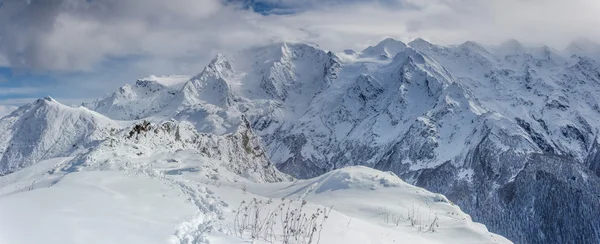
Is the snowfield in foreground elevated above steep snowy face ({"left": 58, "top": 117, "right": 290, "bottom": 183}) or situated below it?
above

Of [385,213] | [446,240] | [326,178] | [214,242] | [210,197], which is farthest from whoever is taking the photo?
[326,178]

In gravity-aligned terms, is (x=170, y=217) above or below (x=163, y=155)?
above

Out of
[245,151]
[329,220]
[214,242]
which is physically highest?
[214,242]

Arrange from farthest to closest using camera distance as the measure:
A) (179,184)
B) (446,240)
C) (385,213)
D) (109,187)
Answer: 1. (385,213)
2. (446,240)
3. (179,184)
4. (109,187)

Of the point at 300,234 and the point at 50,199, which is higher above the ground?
the point at 50,199

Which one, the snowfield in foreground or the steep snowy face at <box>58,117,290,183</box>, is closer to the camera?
the snowfield in foreground

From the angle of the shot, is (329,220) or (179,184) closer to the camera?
(329,220)

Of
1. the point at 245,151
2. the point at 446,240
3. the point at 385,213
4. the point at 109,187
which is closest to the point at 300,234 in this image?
the point at 109,187

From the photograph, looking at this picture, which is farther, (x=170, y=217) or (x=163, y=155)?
(x=163, y=155)

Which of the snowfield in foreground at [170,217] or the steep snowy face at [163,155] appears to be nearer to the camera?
the snowfield in foreground at [170,217]

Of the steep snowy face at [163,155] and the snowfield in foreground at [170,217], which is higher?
the snowfield in foreground at [170,217]

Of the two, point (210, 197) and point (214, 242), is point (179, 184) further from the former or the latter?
point (214, 242)
